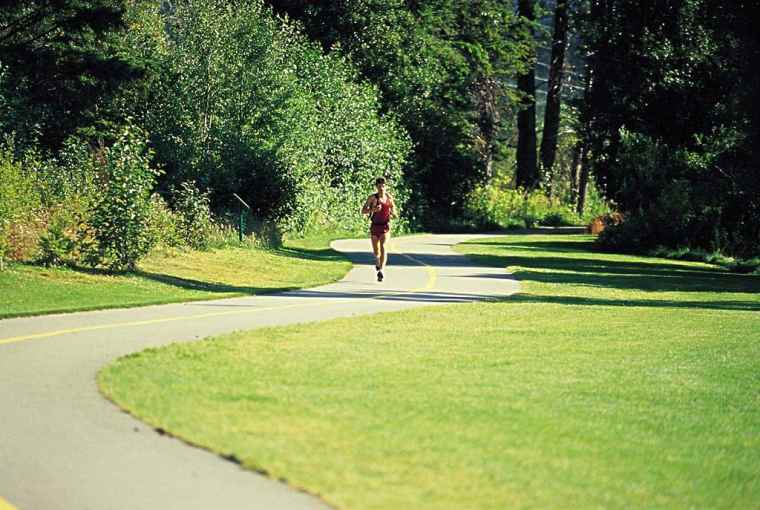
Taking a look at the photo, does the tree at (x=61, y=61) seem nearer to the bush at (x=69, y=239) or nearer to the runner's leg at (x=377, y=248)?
the runner's leg at (x=377, y=248)

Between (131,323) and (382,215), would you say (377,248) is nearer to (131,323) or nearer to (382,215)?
(382,215)

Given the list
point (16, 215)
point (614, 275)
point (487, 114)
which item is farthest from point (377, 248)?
point (487, 114)

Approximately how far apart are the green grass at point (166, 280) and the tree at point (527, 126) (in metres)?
35.2

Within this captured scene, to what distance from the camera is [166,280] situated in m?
22.3

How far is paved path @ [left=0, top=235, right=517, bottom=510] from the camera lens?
23.5 feet

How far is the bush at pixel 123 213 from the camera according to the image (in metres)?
21.9

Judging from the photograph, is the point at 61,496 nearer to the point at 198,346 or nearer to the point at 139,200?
the point at 198,346

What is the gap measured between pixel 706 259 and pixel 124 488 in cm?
A: 3405

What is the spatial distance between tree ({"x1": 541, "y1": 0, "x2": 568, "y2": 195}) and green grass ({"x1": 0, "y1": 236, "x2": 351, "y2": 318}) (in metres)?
35.8

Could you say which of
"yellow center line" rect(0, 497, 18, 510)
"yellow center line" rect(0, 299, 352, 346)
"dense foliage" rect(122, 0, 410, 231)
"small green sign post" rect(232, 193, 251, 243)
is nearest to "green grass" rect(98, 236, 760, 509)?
"yellow center line" rect(0, 497, 18, 510)

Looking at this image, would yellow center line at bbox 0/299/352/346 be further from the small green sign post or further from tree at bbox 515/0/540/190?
tree at bbox 515/0/540/190

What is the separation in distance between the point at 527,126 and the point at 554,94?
2493 mm

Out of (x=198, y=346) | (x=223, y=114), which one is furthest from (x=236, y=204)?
(x=198, y=346)

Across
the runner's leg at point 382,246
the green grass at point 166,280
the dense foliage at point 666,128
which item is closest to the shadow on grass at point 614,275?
the dense foliage at point 666,128
